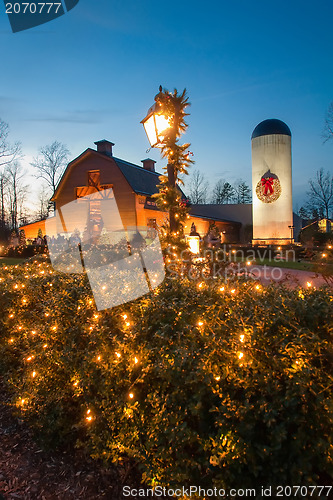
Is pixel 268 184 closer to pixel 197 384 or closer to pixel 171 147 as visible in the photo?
pixel 171 147

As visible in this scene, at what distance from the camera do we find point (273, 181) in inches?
1001

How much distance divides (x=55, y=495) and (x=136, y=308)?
1.55 m

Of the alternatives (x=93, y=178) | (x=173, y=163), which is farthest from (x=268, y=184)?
(x=173, y=163)

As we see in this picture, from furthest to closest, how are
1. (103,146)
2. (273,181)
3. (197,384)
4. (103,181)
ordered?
(103,146) < (273,181) < (103,181) < (197,384)

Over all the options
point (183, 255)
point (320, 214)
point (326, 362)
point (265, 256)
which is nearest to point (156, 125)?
point (183, 255)

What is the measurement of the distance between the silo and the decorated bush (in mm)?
24395

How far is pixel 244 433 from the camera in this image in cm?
183

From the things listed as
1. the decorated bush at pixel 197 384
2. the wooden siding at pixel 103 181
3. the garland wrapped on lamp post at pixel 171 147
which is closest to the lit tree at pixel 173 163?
the garland wrapped on lamp post at pixel 171 147

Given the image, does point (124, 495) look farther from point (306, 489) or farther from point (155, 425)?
point (306, 489)

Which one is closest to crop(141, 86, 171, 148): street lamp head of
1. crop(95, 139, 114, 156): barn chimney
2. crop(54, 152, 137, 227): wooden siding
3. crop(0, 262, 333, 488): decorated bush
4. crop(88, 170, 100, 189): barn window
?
crop(0, 262, 333, 488): decorated bush

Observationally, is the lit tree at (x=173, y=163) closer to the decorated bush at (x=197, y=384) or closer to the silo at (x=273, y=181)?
the decorated bush at (x=197, y=384)

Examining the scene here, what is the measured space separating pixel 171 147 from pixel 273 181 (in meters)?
22.6

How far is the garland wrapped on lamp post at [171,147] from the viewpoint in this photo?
4.96 metres

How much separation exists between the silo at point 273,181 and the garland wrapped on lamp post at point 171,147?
22.4 metres
